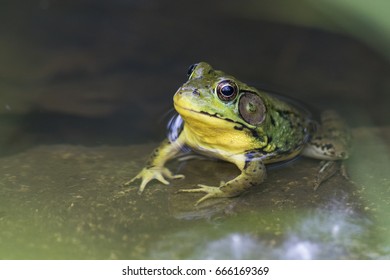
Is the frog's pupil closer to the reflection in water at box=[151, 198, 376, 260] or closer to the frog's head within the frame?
the frog's head

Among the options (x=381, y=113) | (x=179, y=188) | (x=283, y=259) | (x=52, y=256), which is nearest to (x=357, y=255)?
(x=283, y=259)

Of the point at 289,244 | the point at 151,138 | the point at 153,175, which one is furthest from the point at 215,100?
the point at 289,244

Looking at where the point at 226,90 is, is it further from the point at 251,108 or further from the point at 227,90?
the point at 251,108

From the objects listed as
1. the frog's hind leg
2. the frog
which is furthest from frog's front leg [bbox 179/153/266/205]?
the frog's hind leg

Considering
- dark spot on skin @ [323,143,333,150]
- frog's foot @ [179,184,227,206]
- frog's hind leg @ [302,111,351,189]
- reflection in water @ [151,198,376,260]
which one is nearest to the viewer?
reflection in water @ [151,198,376,260]

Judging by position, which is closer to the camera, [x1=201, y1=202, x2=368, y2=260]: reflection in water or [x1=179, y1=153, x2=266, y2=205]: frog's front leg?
[x1=201, y1=202, x2=368, y2=260]: reflection in water

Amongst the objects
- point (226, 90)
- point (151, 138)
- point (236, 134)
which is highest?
point (151, 138)

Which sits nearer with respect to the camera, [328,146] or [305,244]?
[305,244]

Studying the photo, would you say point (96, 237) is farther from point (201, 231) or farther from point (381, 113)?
point (381, 113)
